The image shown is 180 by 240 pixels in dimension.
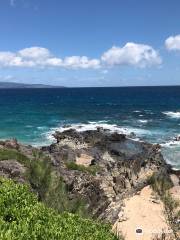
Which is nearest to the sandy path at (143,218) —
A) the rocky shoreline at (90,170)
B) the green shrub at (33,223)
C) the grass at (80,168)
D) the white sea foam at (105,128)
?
the rocky shoreline at (90,170)

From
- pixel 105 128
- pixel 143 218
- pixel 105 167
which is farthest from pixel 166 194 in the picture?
pixel 105 128

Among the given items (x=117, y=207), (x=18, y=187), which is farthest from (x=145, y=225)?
(x=18, y=187)

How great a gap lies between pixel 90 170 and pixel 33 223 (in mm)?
29116

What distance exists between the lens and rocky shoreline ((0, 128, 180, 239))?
28747 millimetres

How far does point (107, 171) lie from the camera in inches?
1754

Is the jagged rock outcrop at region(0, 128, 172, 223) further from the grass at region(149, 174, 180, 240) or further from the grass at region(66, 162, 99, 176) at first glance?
the grass at region(149, 174, 180, 240)

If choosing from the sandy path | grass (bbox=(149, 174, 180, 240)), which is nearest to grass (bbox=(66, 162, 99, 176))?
the sandy path

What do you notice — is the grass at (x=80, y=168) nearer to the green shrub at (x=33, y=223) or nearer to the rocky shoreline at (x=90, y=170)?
the rocky shoreline at (x=90, y=170)

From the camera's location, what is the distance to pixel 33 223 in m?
13.7

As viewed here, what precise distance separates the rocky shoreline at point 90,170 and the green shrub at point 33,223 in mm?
8456

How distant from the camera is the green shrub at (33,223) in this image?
41.8ft

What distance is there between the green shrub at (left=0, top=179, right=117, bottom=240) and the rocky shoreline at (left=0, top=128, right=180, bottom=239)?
8.46 metres

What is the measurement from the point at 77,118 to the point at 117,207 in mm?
74605

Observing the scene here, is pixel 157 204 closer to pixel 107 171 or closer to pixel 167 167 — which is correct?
pixel 107 171
